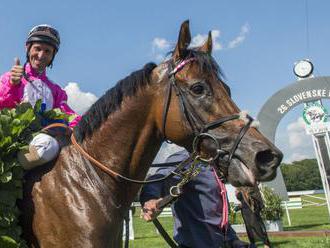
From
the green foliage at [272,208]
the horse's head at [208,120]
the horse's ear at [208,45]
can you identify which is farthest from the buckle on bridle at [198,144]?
the green foliage at [272,208]

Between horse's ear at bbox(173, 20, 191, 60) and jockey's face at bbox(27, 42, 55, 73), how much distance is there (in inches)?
55.7

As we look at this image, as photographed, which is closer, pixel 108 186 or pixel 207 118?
pixel 207 118

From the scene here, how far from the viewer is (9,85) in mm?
3521

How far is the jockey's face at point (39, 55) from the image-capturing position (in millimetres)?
3842

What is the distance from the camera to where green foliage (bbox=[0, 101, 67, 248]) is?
9.34 ft

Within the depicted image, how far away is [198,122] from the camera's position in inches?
111

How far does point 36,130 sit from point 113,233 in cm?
114

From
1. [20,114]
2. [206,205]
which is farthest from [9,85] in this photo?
[206,205]

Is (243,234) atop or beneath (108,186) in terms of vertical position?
beneath

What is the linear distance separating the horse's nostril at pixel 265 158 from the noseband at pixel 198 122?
166 mm

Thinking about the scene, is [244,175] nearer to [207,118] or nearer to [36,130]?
[207,118]

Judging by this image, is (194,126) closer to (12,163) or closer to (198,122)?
(198,122)

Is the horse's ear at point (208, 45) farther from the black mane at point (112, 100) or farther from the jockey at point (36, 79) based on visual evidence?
the jockey at point (36, 79)

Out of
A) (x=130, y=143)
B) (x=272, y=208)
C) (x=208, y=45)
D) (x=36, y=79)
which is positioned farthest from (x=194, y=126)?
(x=272, y=208)
